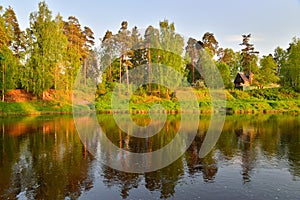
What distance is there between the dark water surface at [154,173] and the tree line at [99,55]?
87.4 ft

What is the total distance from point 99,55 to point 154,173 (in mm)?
52230

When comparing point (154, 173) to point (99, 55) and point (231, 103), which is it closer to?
point (231, 103)

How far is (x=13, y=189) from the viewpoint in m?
11.0

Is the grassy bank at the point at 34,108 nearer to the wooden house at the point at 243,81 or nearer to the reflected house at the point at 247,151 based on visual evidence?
the reflected house at the point at 247,151

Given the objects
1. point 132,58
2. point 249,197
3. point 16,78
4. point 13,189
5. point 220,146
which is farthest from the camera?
point 132,58

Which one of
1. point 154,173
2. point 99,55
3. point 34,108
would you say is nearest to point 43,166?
point 154,173

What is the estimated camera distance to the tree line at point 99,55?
149 ft

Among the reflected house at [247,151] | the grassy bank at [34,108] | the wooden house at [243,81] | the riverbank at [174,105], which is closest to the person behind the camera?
the reflected house at [247,151]

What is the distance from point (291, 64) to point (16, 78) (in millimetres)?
62138

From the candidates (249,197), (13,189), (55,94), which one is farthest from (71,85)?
(249,197)

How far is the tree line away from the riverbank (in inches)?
113

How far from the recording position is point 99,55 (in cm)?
6259

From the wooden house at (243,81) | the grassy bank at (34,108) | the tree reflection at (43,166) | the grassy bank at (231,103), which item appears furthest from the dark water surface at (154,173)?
the wooden house at (243,81)

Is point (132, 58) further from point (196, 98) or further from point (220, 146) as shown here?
point (220, 146)
